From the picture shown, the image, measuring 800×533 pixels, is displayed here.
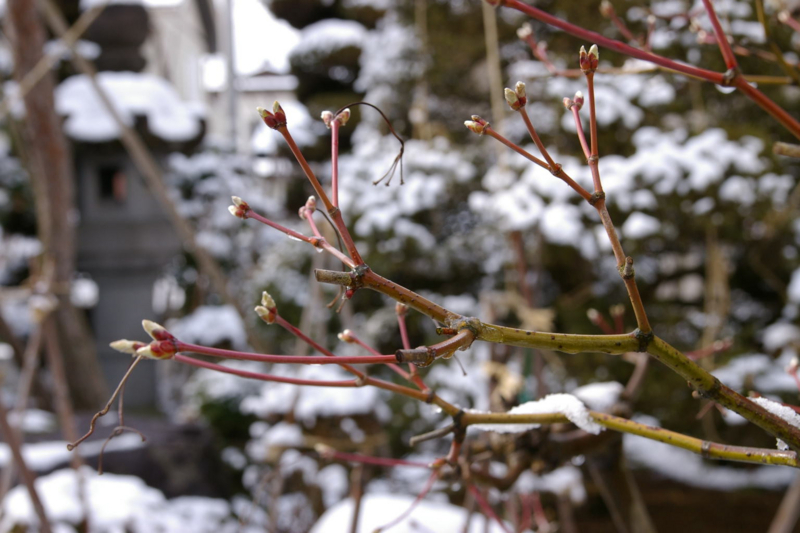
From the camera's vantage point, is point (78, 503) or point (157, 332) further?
point (78, 503)

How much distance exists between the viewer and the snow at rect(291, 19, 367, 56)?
442 centimetres

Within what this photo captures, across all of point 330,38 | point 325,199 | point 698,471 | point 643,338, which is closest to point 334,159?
point 325,199

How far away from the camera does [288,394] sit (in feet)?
7.24

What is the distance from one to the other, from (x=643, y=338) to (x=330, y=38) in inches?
175

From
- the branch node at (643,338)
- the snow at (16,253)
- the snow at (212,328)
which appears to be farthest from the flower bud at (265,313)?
the snow at (16,253)

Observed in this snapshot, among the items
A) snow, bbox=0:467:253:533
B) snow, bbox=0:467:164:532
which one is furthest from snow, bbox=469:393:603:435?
snow, bbox=0:467:164:532

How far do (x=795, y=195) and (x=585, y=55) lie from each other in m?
2.65

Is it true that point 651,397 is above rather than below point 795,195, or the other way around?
below

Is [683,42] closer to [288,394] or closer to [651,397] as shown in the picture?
[651,397]

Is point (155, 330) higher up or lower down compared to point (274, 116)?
lower down

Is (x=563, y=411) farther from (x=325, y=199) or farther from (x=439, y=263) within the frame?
(x=439, y=263)

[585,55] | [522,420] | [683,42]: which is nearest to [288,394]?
[522,420]

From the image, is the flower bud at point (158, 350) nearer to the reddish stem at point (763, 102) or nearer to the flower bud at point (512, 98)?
the flower bud at point (512, 98)

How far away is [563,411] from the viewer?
0.49m
